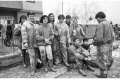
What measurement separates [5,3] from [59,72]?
1211cm

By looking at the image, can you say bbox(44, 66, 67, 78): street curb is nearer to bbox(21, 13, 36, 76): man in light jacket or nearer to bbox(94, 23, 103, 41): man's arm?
bbox(21, 13, 36, 76): man in light jacket

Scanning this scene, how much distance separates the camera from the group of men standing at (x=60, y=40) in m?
4.91

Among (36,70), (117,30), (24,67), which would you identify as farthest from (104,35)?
(117,30)

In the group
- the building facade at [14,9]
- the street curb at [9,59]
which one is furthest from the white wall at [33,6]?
the street curb at [9,59]

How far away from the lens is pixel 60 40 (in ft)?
20.3

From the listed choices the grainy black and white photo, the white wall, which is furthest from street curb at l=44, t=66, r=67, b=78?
the white wall

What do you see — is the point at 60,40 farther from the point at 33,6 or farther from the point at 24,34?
the point at 33,6

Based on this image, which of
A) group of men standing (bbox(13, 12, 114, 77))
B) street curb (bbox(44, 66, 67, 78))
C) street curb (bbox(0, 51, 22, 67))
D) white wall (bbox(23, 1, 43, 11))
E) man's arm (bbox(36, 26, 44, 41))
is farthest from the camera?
white wall (bbox(23, 1, 43, 11))

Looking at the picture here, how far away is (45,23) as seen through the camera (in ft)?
17.9

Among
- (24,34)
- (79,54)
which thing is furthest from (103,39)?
(24,34)

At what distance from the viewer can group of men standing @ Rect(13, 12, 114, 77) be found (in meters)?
4.91

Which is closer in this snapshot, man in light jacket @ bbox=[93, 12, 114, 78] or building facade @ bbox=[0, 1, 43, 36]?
man in light jacket @ bbox=[93, 12, 114, 78]

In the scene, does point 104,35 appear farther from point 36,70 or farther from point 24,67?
point 24,67

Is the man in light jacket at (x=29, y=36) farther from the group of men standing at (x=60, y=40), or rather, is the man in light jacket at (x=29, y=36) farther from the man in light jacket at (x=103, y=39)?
the man in light jacket at (x=103, y=39)
